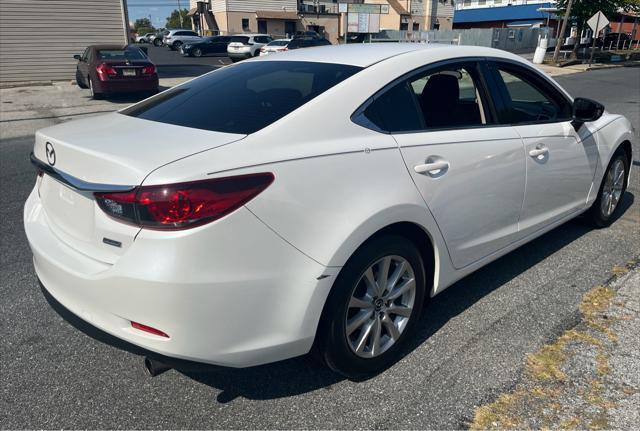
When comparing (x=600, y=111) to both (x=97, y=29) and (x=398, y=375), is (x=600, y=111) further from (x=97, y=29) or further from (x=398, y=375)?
(x=97, y=29)

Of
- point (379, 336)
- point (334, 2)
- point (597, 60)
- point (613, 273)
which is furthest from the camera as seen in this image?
point (334, 2)

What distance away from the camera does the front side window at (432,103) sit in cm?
265

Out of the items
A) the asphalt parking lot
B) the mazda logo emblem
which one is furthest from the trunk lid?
the asphalt parking lot

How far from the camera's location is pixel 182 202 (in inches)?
77.2

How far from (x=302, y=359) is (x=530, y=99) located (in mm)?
2593

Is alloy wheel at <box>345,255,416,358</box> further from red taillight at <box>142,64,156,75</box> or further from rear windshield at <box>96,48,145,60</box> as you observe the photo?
rear windshield at <box>96,48,145,60</box>

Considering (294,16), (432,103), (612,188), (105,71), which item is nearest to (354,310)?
(432,103)

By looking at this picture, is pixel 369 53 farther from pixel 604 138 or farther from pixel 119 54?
pixel 119 54

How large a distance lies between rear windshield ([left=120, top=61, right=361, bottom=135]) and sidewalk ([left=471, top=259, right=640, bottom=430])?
1686 mm

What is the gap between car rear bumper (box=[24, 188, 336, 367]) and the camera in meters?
1.98

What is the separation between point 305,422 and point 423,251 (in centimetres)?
107

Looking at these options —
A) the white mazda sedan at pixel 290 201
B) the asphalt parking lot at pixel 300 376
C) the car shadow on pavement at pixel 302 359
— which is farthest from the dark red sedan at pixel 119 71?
the car shadow on pavement at pixel 302 359

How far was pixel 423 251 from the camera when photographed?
2830 millimetres

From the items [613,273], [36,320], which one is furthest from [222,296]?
[613,273]
